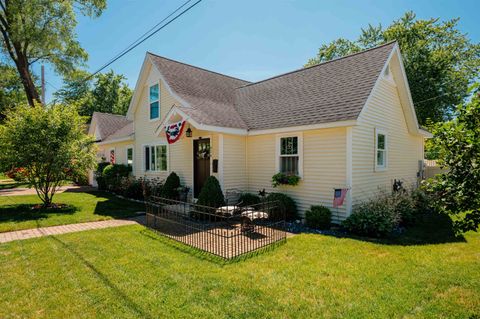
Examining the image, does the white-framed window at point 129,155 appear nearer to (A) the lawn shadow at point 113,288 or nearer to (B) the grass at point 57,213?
(B) the grass at point 57,213

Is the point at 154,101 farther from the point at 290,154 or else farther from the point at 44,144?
the point at 290,154

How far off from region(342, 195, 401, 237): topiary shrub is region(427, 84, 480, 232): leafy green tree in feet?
11.4

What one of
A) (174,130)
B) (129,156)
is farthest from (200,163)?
(129,156)

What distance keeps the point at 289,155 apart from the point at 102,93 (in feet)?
145

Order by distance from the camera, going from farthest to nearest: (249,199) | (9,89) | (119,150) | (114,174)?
(9,89)
(119,150)
(114,174)
(249,199)

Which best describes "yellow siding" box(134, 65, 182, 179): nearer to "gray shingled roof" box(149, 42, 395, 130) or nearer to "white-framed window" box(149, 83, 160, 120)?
"white-framed window" box(149, 83, 160, 120)

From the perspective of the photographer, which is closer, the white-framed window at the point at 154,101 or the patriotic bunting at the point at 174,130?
the patriotic bunting at the point at 174,130

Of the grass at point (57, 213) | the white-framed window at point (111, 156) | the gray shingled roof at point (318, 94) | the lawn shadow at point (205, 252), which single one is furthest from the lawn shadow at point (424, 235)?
the white-framed window at point (111, 156)

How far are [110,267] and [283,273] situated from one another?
3241 mm

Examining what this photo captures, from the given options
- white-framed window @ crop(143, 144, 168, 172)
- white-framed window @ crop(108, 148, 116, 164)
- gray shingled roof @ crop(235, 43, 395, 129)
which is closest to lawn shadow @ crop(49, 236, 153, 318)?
gray shingled roof @ crop(235, 43, 395, 129)

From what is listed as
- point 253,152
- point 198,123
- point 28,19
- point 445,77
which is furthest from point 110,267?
point 445,77

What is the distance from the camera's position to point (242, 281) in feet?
14.4

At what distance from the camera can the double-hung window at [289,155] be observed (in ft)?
30.9

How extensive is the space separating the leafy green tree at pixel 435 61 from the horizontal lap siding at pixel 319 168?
22511 mm
